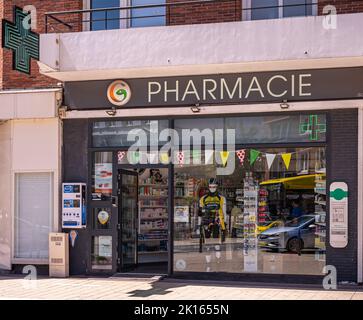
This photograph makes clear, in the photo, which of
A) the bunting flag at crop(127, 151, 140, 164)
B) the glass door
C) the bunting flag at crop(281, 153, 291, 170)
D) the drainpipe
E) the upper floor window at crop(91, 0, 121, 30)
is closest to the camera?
the drainpipe

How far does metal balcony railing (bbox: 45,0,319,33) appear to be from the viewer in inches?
484

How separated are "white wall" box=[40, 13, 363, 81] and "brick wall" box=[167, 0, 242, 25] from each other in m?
0.84

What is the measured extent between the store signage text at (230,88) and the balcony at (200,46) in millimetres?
224

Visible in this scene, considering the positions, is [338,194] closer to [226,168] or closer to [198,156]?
[226,168]

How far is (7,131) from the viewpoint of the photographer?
13602mm

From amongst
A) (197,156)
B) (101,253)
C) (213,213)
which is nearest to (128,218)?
(101,253)

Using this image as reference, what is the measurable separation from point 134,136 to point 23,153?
2514mm

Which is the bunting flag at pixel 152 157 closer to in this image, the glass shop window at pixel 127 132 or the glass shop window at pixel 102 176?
the glass shop window at pixel 127 132

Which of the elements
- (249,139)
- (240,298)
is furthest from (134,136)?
(240,298)

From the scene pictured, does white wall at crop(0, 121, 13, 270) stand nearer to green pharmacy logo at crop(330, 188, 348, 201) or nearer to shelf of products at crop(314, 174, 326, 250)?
shelf of products at crop(314, 174, 326, 250)

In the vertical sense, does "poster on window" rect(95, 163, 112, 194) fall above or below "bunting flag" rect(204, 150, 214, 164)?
below

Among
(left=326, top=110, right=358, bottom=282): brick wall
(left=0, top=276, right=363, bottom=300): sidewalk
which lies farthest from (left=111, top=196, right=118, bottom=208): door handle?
(left=326, top=110, right=358, bottom=282): brick wall

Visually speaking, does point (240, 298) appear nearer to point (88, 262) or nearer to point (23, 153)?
point (88, 262)

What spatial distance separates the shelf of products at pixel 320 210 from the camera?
1166 centimetres
